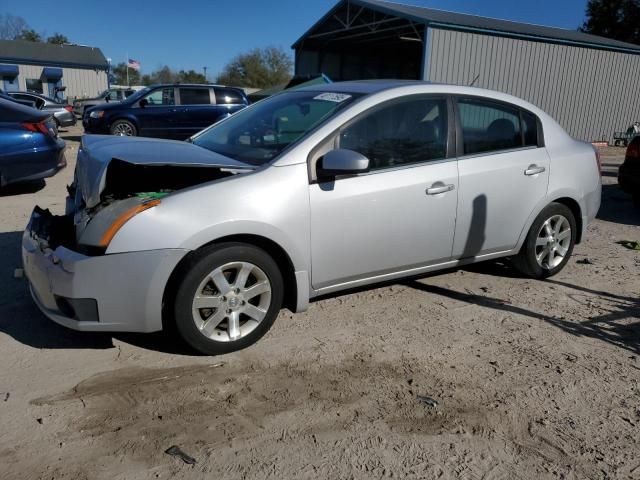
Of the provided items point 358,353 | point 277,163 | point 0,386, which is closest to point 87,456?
point 0,386

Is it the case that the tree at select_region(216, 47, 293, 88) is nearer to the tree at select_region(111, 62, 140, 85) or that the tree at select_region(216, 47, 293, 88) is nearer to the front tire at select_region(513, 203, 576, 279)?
the tree at select_region(111, 62, 140, 85)

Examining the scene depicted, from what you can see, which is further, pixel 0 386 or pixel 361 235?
pixel 361 235

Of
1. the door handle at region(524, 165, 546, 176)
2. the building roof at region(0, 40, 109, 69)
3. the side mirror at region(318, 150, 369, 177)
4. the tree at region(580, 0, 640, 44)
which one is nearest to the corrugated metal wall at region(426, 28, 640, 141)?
the door handle at region(524, 165, 546, 176)

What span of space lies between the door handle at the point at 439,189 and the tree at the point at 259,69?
58921mm

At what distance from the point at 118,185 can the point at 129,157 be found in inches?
7.4

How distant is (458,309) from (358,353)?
1119 mm

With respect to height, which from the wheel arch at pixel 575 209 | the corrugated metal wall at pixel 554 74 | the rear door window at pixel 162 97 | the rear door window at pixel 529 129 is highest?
the corrugated metal wall at pixel 554 74

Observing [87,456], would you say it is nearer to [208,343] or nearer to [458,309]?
[208,343]

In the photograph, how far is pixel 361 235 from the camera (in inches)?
145

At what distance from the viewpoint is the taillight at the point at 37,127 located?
7.71 m

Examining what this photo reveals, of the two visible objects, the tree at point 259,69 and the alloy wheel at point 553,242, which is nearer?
the alloy wheel at point 553,242

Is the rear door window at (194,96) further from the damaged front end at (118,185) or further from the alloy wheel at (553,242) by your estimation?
the alloy wheel at (553,242)

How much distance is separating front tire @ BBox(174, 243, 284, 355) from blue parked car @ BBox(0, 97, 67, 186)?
562cm

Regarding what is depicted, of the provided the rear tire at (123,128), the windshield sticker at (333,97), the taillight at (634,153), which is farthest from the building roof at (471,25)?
the windshield sticker at (333,97)
